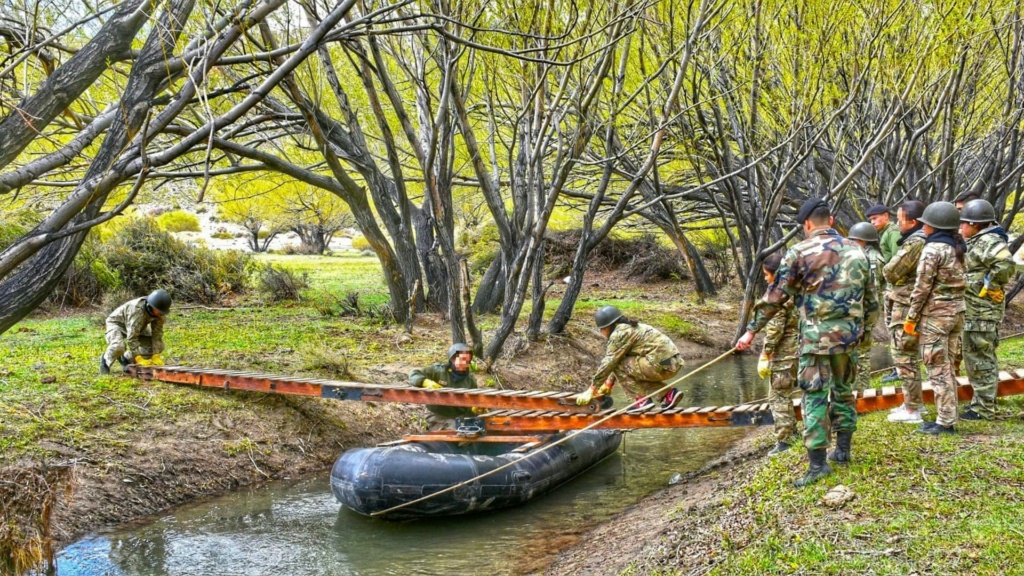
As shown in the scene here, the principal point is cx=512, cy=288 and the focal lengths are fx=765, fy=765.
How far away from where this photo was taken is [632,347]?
8.43 metres

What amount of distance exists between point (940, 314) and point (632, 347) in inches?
123

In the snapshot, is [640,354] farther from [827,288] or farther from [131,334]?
[131,334]

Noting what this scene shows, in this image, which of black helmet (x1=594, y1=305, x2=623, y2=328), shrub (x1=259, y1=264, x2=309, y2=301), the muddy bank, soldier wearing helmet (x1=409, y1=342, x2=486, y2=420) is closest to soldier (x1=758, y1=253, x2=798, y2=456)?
the muddy bank

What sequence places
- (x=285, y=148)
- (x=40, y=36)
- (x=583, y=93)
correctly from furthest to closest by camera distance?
(x=285, y=148) < (x=583, y=93) < (x=40, y=36)

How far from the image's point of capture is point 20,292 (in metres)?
5.17

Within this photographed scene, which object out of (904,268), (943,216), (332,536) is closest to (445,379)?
(332,536)

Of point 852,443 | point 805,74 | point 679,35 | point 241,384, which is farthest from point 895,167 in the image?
point 241,384

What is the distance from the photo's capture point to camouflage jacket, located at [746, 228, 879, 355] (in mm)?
5156

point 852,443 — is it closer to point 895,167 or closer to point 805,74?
point 805,74

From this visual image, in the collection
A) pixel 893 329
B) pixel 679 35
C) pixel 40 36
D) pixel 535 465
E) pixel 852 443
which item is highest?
pixel 679 35

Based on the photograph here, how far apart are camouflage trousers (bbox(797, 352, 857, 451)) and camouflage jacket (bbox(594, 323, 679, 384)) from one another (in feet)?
10.1

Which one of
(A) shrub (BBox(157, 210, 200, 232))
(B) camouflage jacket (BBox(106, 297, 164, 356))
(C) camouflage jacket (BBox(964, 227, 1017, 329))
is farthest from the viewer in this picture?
(A) shrub (BBox(157, 210, 200, 232))

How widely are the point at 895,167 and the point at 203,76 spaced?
12.0 meters

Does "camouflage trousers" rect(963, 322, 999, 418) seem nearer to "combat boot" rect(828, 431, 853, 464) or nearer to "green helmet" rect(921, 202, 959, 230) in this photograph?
"green helmet" rect(921, 202, 959, 230)
